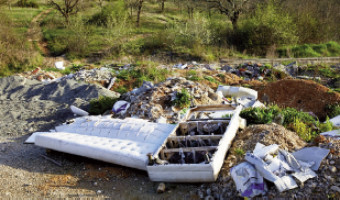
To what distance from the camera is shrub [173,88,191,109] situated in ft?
27.5

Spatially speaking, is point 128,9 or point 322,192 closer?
point 322,192

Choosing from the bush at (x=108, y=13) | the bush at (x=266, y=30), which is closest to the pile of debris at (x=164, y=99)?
the bush at (x=266, y=30)

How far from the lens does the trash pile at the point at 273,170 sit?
438 centimetres

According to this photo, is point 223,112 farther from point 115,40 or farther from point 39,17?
point 39,17

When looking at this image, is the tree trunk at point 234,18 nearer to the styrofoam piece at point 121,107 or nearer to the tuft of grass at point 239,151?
the styrofoam piece at point 121,107

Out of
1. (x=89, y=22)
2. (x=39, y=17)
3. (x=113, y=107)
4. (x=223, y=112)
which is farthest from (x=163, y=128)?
(x=39, y=17)

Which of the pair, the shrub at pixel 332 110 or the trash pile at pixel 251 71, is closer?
the shrub at pixel 332 110

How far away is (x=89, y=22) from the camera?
28.9m

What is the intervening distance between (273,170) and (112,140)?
3064mm

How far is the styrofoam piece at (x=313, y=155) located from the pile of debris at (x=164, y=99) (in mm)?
3066

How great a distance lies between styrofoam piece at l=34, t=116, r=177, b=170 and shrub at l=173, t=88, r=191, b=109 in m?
1.77

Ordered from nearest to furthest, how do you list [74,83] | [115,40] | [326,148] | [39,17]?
[326,148] < [74,83] < [115,40] < [39,17]

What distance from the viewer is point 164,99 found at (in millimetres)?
8531

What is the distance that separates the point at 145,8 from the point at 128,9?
15.5 feet
